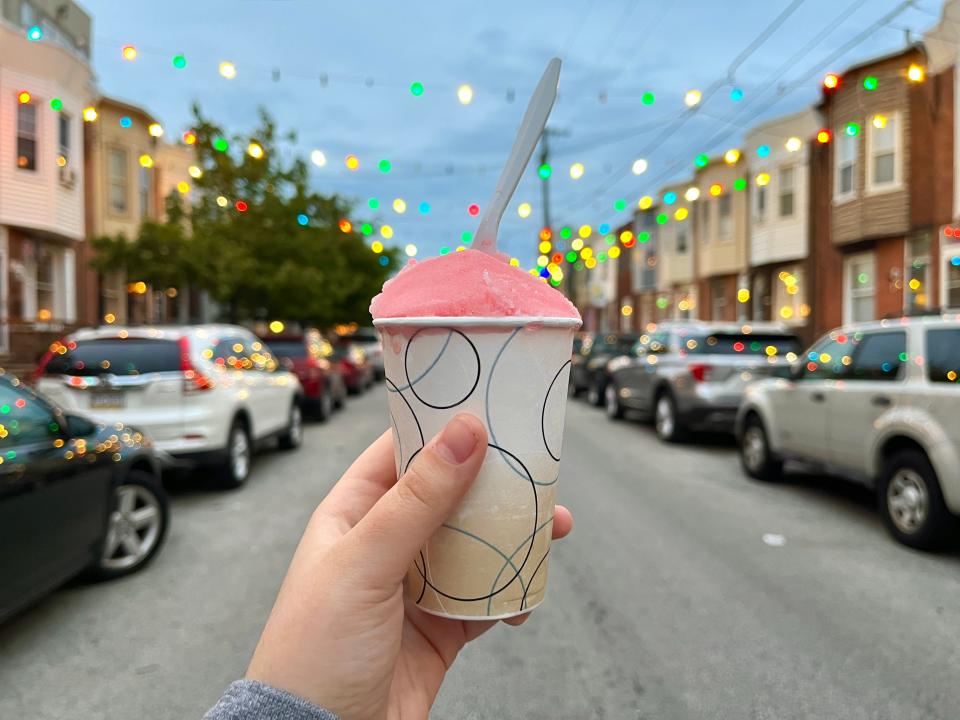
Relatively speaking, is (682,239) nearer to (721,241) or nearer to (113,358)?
(721,241)

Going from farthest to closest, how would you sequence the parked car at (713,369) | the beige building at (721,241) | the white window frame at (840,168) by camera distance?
the beige building at (721,241), the white window frame at (840,168), the parked car at (713,369)

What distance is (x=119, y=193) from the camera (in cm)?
2225

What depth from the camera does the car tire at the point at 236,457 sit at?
7727mm

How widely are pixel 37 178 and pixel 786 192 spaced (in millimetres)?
20477

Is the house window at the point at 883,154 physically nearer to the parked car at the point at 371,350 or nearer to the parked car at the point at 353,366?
the parked car at the point at 353,366

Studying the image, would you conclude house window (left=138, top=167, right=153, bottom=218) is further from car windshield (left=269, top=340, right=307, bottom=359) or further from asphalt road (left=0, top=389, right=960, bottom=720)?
asphalt road (left=0, top=389, right=960, bottom=720)

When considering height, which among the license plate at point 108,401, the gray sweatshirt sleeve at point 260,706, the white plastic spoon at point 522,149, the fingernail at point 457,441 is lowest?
the gray sweatshirt sleeve at point 260,706

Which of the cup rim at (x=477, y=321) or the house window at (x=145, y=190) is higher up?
the house window at (x=145, y=190)

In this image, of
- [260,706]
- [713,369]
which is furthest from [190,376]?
[713,369]

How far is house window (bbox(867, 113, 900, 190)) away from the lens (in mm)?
17250

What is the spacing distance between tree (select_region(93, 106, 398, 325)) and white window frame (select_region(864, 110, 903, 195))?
1437 centimetres

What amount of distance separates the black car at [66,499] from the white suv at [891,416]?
5654 millimetres

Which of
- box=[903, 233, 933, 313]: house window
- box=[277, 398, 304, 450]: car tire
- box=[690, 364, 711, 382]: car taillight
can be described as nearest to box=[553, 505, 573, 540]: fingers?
box=[277, 398, 304, 450]: car tire

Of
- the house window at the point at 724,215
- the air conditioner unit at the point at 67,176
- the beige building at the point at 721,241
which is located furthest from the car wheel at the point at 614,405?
the house window at the point at 724,215
